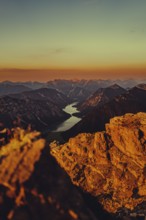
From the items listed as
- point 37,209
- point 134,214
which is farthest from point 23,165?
point 134,214

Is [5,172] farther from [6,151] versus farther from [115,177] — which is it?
[115,177]

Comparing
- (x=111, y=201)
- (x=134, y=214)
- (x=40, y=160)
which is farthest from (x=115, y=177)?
(x=40, y=160)

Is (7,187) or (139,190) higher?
(7,187)

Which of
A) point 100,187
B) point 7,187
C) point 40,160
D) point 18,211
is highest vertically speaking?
point 40,160

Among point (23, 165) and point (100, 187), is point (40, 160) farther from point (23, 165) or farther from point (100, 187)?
point (100, 187)

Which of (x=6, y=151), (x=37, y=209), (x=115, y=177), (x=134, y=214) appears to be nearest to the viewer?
(x=37, y=209)

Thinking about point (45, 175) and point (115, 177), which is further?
point (115, 177)

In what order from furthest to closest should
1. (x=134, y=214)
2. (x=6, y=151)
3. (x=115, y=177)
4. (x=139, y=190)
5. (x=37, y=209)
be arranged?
(x=115, y=177)
(x=139, y=190)
(x=134, y=214)
(x=6, y=151)
(x=37, y=209)
